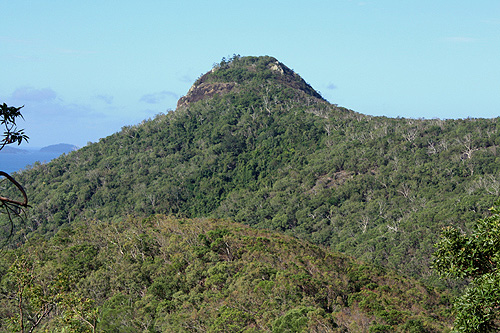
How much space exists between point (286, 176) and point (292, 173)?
1630 millimetres

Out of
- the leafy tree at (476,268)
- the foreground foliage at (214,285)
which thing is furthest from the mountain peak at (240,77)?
the leafy tree at (476,268)

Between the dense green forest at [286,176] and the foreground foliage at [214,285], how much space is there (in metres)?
1.90

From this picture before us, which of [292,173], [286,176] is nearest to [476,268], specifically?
[292,173]

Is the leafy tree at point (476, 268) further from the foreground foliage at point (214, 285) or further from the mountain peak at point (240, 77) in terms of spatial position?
the mountain peak at point (240, 77)

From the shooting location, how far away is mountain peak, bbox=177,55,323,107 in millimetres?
163875

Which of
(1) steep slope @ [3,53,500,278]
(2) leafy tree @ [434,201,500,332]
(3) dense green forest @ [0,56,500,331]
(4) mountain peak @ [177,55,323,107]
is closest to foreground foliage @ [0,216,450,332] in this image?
(3) dense green forest @ [0,56,500,331]

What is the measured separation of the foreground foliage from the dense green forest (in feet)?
6.24

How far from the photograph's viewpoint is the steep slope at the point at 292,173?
80.4m

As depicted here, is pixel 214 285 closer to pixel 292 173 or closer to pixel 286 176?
pixel 292 173

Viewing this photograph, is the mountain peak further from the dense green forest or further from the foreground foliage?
the foreground foliage

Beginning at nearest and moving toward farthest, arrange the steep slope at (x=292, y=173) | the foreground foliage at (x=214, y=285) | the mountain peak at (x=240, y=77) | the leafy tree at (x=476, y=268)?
1. the leafy tree at (x=476, y=268)
2. the foreground foliage at (x=214, y=285)
3. the steep slope at (x=292, y=173)
4. the mountain peak at (x=240, y=77)

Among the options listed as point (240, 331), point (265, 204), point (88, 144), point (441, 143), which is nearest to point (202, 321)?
point (240, 331)

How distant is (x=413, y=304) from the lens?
1604 inches

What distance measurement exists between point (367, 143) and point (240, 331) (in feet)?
286
